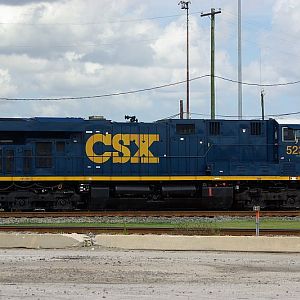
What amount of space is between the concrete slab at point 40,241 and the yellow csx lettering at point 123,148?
11.6m

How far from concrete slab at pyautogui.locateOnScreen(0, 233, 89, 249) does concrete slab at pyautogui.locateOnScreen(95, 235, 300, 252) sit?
890mm

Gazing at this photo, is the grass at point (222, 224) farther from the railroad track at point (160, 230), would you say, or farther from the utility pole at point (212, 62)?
the utility pole at point (212, 62)

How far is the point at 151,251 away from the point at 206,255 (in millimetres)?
1427

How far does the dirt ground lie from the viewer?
31.7ft

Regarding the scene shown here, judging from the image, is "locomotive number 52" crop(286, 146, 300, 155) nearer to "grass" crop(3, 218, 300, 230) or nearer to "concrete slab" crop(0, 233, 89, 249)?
"grass" crop(3, 218, 300, 230)

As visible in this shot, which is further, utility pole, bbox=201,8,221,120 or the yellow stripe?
utility pole, bbox=201,8,221,120

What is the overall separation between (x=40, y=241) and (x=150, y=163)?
12.2 meters

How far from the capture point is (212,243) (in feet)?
48.4

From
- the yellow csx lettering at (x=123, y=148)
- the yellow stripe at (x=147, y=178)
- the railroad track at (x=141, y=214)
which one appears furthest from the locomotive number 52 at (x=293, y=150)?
the yellow csx lettering at (x=123, y=148)

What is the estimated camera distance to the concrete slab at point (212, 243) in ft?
47.7

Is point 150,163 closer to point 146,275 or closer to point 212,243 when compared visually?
point 212,243

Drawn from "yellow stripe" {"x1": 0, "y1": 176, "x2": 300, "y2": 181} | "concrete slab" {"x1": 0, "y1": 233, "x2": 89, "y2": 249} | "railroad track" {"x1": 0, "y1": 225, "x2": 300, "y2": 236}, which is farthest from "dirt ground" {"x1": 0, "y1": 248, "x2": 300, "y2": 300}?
"yellow stripe" {"x1": 0, "y1": 176, "x2": 300, "y2": 181}

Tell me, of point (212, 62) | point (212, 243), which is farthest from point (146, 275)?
point (212, 62)

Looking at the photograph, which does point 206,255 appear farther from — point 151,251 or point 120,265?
point 120,265
